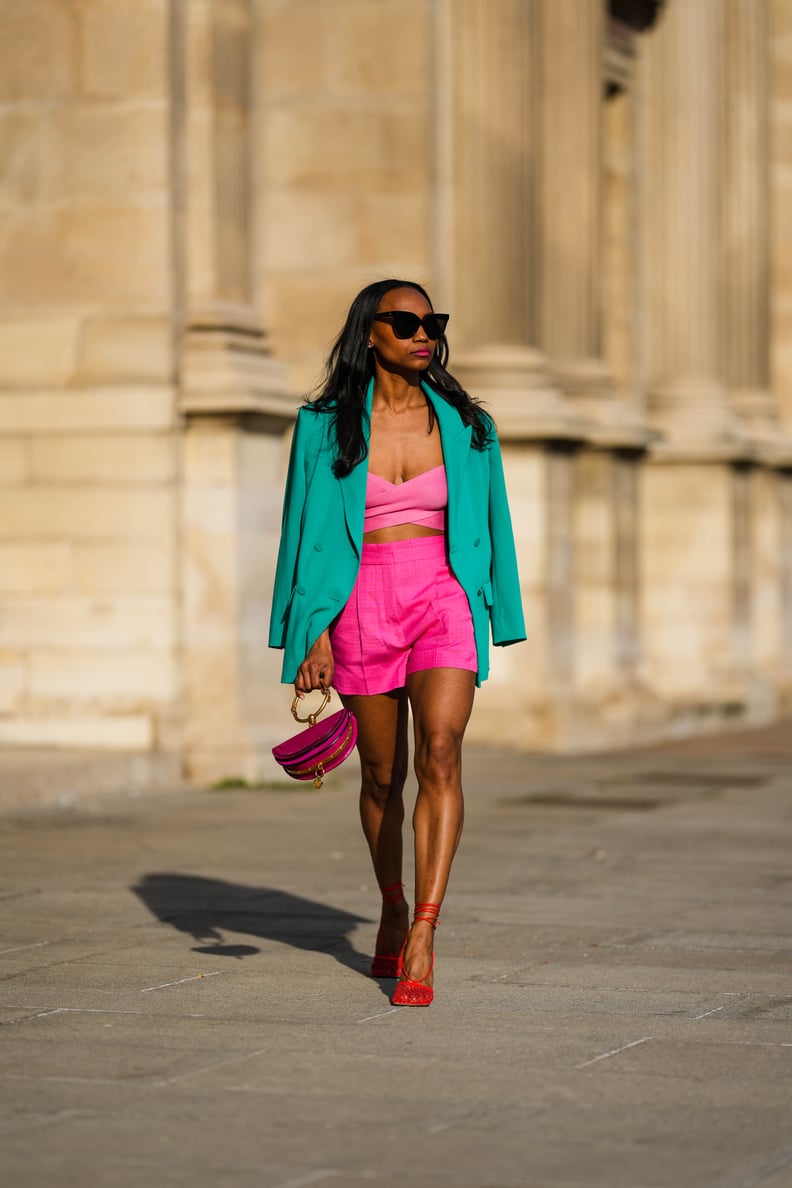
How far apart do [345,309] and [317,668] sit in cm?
1038

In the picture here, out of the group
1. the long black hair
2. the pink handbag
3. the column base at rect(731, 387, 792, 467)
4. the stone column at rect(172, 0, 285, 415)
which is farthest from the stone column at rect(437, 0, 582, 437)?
the pink handbag

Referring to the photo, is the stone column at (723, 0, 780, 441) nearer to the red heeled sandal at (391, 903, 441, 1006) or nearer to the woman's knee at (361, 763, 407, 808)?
the woman's knee at (361, 763, 407, 808)

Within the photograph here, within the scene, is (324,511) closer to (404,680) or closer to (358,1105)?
(404,680)

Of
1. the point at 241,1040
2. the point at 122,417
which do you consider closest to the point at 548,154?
the point at 122,417

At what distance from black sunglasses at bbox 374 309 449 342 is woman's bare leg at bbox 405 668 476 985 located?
0.95 meters

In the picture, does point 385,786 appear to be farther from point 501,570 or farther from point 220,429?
point 220,429

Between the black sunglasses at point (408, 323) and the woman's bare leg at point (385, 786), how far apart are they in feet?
3.32

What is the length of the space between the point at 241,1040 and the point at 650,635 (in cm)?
1723

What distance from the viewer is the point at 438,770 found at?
266 inches

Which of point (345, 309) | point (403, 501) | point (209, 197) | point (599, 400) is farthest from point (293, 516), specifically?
point (599, 400)

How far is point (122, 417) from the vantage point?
14633mm

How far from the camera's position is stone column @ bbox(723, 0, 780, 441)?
24422 mm

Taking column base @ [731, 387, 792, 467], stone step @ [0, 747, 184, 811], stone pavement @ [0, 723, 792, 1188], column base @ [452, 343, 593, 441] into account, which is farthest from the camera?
column base @ [731, 387, 792, 467]

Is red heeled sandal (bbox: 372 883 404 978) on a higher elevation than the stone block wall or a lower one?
lower
